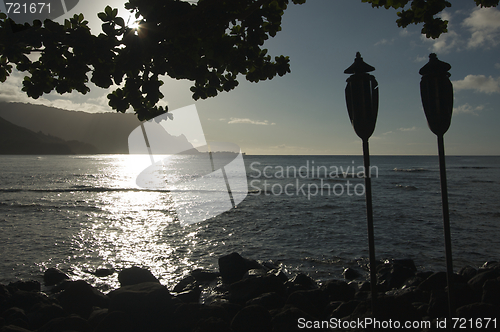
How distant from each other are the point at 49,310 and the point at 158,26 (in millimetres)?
5156

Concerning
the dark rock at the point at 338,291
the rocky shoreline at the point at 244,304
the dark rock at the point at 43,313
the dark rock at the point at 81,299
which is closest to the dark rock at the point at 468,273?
the rocky shoreline at the point at 244,304

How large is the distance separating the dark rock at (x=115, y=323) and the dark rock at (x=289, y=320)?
6.83 feet

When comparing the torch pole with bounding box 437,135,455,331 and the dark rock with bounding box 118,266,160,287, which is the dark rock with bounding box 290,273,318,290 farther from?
the torch pole with bounding box 437,135,455,331

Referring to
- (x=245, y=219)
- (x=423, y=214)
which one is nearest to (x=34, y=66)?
(x=245, y=219)

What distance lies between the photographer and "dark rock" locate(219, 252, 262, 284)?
6.83 meters

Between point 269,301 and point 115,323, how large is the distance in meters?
2.51

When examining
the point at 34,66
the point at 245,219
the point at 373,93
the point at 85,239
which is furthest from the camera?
the point at 245,219

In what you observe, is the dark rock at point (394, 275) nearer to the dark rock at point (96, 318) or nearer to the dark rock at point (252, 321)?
the dark rock at point (252, 321)

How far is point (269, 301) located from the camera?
200 inches

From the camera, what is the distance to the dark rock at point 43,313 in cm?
474

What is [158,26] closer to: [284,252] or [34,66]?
[34,66]

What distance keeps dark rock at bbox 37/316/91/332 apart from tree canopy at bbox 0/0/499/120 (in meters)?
3.24

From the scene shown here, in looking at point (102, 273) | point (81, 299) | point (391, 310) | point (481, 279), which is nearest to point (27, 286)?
point (102, 273)

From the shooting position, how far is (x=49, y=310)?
5.00 meters
